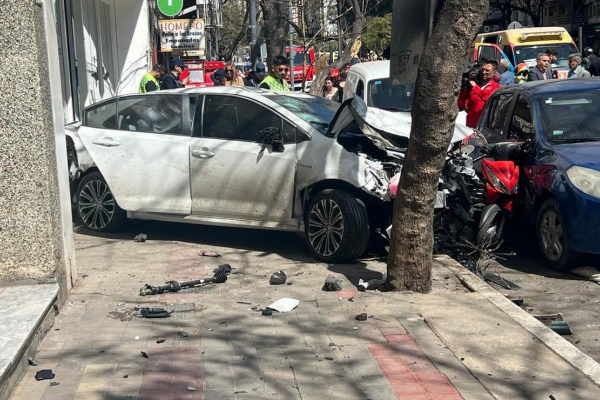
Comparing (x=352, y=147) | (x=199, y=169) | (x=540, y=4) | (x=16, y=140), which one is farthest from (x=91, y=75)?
(x=540, y=4)

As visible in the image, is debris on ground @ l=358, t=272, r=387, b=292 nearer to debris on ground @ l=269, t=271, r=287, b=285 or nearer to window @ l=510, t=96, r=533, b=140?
debris on ground @ l=269, t=271, r=287, b=285

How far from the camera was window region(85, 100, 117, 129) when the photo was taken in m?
9.17

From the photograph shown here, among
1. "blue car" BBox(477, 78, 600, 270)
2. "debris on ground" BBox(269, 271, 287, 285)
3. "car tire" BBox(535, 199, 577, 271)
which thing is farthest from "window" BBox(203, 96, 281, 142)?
"car tire" BBox(535, 199, 577, 271)

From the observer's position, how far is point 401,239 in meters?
6.47

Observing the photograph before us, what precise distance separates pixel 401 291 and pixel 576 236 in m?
1.83

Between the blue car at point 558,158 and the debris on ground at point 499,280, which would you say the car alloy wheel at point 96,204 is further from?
the blue car at point 558,158

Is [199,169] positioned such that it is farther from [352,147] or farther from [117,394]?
[117,394]

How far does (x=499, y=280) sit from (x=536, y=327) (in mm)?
1875

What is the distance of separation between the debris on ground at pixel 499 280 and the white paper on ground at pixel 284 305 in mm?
2107

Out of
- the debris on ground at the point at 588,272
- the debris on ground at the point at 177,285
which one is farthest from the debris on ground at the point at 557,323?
the debris on ground at the point at 177,285

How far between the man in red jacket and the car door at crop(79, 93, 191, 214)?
14.9ft

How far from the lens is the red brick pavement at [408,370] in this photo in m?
4.65

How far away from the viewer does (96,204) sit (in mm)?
9211

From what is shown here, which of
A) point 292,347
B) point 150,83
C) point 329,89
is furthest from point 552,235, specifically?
point 329,89
